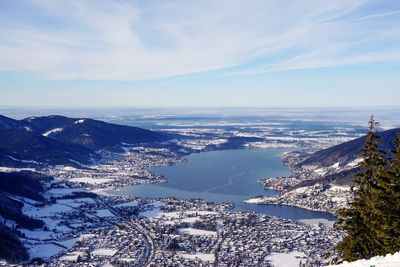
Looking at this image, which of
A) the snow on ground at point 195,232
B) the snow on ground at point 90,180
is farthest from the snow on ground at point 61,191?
the snow on ground at point 195,232

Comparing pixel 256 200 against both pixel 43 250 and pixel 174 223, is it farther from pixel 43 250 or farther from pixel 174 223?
pixel 43 250

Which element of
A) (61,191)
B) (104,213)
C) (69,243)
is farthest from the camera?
(61,191)

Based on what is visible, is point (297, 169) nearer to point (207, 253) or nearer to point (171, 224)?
point (171, 224)

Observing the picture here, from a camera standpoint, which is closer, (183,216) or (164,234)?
(164,234)

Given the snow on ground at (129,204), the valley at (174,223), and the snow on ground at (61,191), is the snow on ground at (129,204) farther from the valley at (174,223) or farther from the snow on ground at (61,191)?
the snow on ground at (61,191)

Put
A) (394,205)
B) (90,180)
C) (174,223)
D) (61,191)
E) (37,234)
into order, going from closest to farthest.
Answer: (394,205) → (37,234) → (174,223) → (61,191) → (90,180)

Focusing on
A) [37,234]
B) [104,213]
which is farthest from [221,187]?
[37,234]
